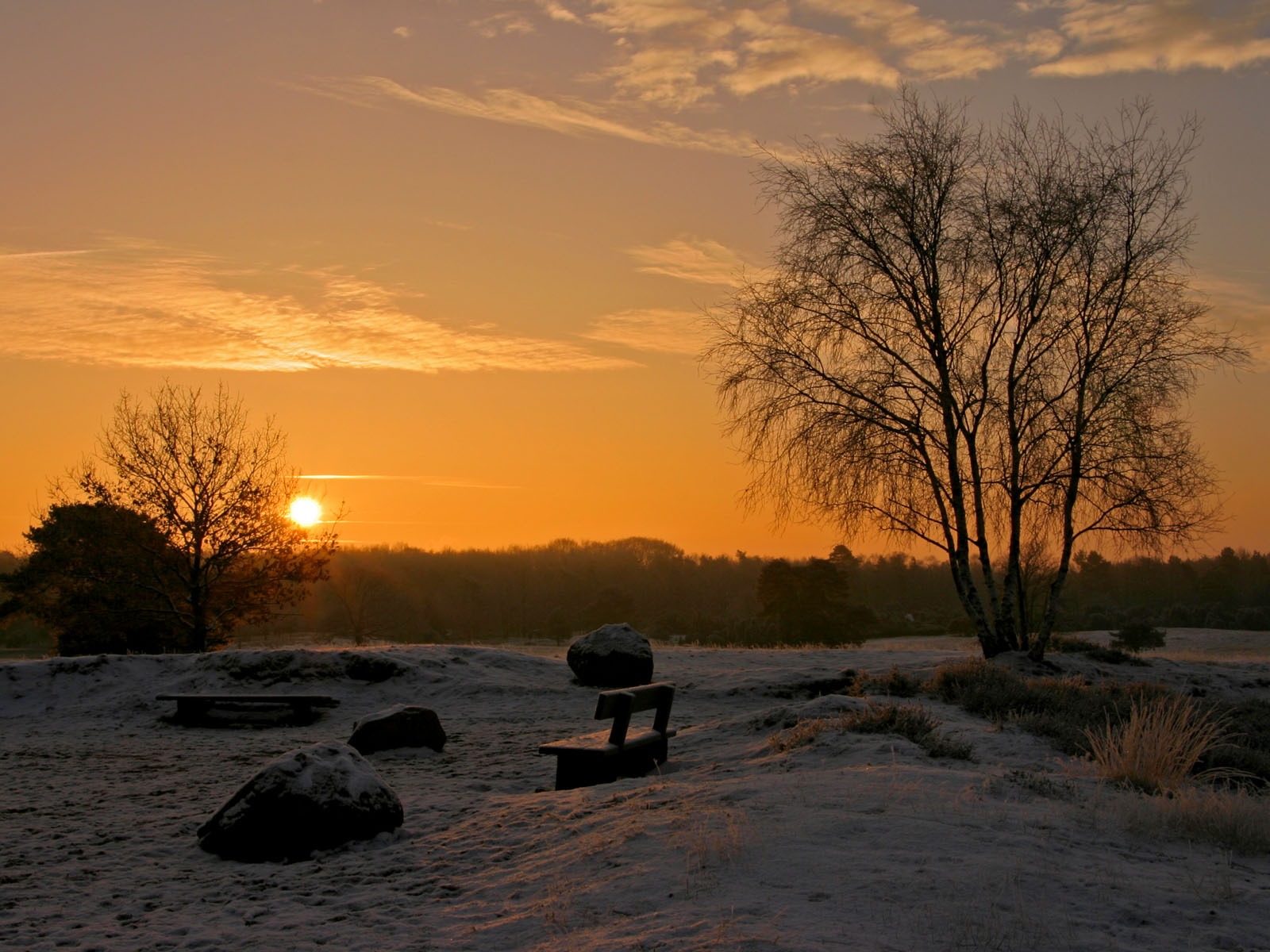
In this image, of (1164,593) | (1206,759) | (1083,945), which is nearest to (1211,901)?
(1083,945)

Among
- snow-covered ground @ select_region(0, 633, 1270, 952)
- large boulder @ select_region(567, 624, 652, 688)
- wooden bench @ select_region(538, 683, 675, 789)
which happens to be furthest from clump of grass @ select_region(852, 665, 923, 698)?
large boulder @ select_region(567, 624, 652, 688)

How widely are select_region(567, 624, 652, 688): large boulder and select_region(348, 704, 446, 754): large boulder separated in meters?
5.92

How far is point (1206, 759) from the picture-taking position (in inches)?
340

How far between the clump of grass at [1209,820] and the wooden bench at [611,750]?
13.6 ft

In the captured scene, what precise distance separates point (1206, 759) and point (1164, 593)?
54.6 m

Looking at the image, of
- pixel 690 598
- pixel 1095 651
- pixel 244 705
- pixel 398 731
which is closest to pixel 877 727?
pixel 398 731

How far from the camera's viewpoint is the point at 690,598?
69.4 m

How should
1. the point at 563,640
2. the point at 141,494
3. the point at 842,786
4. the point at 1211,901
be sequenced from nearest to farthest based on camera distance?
the point at 1211,901, the point at 842,786, the point at 141,494, the point at 563,640

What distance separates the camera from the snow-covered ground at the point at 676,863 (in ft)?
14.8

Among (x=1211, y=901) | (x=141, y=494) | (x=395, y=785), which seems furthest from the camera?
(x=141, y=494)

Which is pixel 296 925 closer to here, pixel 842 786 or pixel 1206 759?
pixel 842 786

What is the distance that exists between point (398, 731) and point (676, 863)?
6.82 metres

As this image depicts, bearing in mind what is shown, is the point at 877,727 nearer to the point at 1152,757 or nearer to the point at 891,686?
the point at 1152,757

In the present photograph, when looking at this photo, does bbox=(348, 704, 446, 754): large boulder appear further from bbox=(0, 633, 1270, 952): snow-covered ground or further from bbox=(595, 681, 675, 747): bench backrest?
bbox=(595, 681, 675, 747): bench backrest
